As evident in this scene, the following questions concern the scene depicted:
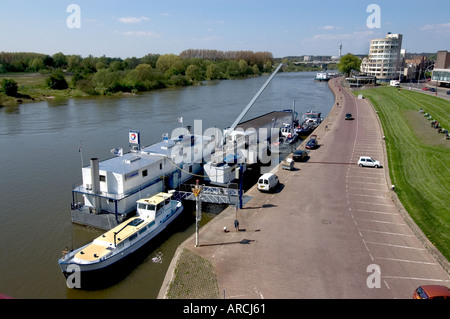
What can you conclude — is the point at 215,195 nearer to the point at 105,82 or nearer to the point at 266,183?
the point at 266,183

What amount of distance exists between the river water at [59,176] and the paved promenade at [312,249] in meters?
2.70

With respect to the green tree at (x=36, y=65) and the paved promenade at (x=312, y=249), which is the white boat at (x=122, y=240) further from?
the green tree at (x=36, y=65)

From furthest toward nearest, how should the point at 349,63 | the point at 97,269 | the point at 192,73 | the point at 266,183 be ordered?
the point at 349,63
the point at 192,73
the point at 266,183
the point at 97,269

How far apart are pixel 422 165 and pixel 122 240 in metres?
27.1

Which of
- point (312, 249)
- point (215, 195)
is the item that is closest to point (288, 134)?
point (215, 195)

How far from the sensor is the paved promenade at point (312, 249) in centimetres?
1505

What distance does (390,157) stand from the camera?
35.6m

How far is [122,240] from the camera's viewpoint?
62.7 ft

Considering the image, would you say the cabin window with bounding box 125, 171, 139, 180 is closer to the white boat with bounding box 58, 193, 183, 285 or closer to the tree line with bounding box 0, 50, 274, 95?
the white boat with bounding box 58, 193, 183, 285

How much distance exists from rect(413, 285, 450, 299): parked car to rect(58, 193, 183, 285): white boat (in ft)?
46.3

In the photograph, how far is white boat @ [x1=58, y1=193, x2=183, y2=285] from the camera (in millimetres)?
17594

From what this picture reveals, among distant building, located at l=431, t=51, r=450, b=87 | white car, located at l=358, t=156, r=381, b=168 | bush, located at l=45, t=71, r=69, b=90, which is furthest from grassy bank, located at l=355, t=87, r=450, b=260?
bush, located at l=45, t=71, r=69, b=90

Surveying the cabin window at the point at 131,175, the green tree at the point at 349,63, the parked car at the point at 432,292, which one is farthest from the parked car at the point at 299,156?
the green tree at the point at 349,63

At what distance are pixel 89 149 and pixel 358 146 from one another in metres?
31.9
